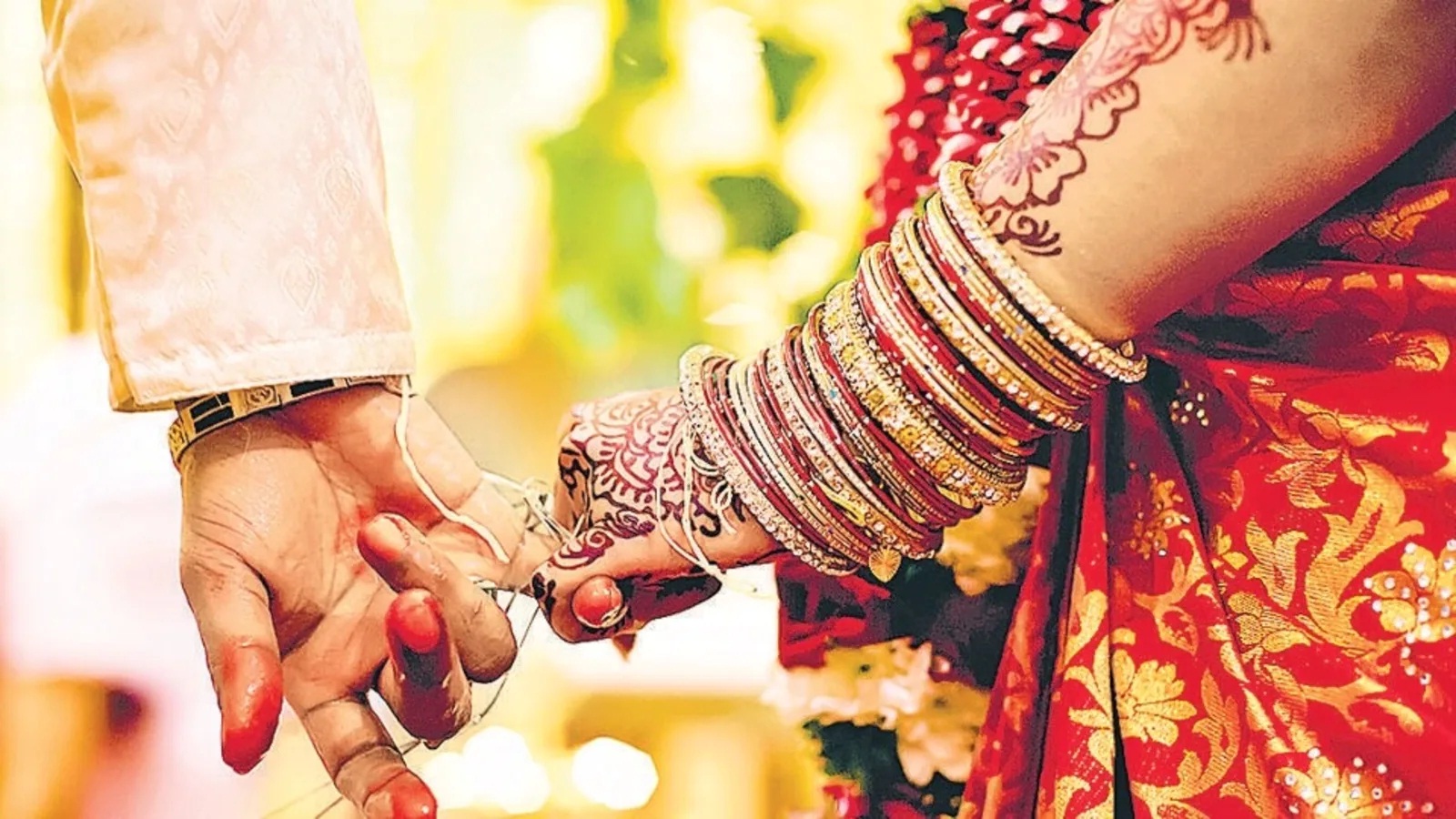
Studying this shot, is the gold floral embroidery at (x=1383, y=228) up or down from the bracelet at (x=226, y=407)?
up

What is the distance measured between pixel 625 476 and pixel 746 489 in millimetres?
112

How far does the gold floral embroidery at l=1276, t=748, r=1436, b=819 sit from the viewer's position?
500mm

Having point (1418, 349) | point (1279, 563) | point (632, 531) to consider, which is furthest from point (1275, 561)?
point (632, 531)

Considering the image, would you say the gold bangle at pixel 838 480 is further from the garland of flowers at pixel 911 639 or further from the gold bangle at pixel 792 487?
the garland of flowers at pixel 911 639

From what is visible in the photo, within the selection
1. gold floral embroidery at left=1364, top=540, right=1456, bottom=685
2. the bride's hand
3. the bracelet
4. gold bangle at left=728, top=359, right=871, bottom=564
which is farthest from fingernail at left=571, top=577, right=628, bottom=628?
gold floral embroidery at left=1364, top=540, right=1456, bottom=685

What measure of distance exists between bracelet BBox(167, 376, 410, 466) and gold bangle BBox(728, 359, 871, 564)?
0.28m

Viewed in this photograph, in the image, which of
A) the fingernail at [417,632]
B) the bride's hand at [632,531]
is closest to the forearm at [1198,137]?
the bride's hand at [632,531]

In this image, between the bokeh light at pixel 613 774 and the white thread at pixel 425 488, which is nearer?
the white thread at pixel 425 488

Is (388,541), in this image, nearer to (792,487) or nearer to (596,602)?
(596,602)

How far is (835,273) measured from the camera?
92 cm

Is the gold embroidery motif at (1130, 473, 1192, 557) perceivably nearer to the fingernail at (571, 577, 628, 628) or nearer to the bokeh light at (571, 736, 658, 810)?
the fingernail at (571, 577, 628, 628)

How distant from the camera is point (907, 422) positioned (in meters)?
0.55

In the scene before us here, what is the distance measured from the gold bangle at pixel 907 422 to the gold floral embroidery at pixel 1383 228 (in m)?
0.17

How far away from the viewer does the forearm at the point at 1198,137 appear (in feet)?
1.51
